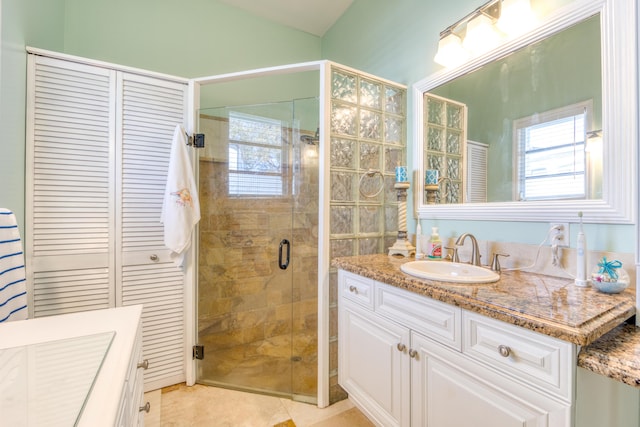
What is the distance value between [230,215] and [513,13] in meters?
2.08

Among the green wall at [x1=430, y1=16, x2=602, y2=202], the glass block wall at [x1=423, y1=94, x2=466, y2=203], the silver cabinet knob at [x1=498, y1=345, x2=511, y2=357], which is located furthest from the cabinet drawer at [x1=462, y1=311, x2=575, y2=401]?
the glass block wall at [x1=423, y1=94, x2=466, y2=203]

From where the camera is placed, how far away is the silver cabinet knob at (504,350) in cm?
80

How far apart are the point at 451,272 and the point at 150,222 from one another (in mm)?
1869

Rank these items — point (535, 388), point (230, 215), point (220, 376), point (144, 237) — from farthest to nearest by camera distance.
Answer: point (230, 215) < point (220, 376) < point (144, 237) < point (535, 388)

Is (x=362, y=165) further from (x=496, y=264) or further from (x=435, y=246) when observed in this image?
(x=496, y=264)

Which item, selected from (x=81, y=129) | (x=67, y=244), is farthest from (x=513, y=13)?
(x=67, y=244)

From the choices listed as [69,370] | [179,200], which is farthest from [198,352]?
[69,370]

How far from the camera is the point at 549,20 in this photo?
1.21 meters

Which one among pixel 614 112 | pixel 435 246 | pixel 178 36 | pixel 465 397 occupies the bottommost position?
pixel 465 397

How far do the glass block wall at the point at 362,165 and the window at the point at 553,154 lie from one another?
2.43ft

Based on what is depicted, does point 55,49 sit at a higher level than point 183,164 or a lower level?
higher

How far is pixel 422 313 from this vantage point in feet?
3.57

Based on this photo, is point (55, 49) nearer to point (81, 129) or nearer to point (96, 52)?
point (96, 52)

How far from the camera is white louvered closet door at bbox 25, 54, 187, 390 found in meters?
1.54
